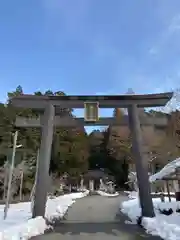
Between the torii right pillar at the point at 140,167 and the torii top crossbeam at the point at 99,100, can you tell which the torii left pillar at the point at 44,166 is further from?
the torii right pillar at the point at 140,167

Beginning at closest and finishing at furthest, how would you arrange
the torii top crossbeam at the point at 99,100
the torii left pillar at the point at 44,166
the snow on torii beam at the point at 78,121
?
the torii left pillar at the point at 44,166 < the torii top crossbeam at the point at 99,100 < the snow on torii beam at the point at 78,121

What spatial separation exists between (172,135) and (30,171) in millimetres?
16004

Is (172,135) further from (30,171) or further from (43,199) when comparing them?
(43,199)

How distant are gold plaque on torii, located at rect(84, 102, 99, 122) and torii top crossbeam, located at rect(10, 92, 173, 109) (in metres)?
0.22

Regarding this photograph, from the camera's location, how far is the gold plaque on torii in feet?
45.0

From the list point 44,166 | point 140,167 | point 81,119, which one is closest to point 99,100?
point 81,119

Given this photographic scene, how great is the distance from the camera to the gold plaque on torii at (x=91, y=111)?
13719 millimetres

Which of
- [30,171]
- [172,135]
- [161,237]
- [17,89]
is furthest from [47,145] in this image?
[17,89]

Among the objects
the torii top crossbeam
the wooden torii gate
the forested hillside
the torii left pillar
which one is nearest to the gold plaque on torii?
the wooden torii gate

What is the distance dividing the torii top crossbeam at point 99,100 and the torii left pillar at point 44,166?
44 centimetres

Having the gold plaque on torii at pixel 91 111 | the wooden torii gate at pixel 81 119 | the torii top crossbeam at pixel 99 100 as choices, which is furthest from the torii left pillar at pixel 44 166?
the gold plaque on torii at pixel 91 111

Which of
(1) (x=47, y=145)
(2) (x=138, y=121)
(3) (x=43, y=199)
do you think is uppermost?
(2) (x=138, y=121)

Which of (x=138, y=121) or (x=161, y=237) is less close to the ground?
(x=138, y=121)

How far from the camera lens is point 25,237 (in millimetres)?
8352
